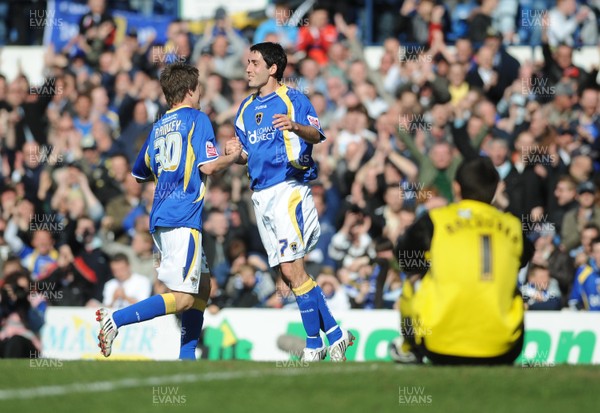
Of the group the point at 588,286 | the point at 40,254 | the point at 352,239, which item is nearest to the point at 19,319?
the point at 40,254

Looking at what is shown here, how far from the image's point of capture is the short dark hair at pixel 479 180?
779cm

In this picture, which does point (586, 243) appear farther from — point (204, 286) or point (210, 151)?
point (210, 151)

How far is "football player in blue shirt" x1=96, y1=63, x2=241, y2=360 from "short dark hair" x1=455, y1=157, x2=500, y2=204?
97.7 inches

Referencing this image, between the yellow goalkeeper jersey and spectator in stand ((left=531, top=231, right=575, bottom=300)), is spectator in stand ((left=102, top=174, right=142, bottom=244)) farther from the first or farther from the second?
the yellow goalkeeper jersey

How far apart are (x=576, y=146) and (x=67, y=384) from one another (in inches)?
375

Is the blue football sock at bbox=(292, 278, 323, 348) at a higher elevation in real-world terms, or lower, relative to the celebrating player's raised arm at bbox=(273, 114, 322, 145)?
lower

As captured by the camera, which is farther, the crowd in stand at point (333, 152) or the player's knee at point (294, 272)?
the crowd in stand at point (333, 152)

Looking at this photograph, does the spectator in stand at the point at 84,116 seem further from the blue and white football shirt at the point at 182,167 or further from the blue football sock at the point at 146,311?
the blue football sock at the point at 146,311

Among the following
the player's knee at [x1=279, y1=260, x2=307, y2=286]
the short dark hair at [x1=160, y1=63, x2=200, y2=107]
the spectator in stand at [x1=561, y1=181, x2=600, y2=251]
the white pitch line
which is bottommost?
the white pitch line

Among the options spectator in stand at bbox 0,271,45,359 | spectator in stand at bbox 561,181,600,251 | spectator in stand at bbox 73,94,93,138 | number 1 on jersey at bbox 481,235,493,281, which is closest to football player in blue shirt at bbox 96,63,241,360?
number 1 on jersey at bbox 481,235,493,281

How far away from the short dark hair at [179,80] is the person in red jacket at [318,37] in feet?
26.9

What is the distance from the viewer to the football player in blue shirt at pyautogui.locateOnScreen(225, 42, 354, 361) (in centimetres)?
1004

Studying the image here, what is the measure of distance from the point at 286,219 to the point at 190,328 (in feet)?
4.20

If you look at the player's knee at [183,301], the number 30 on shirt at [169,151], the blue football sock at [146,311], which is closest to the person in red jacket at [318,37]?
the number 30 on shirt at [169,151]
